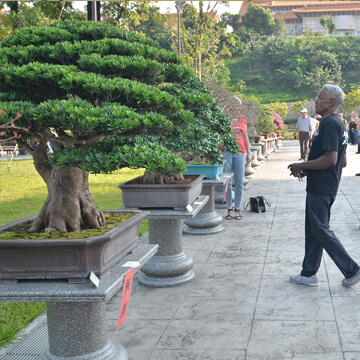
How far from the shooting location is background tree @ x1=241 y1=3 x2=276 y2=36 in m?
91.2

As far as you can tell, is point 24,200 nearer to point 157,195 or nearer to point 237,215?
point 237,215

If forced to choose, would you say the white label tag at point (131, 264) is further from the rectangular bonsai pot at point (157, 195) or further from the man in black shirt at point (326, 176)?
the man in black shirt at point (326, 176)

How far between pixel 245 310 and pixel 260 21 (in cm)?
9400

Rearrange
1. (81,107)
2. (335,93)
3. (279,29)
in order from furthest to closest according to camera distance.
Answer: (279,29), (335,93), (81,107)

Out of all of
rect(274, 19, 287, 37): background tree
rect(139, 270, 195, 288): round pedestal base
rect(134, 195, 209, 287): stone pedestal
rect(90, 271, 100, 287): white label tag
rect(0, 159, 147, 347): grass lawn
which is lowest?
rect(0, 159, 147, 347): grass lawn

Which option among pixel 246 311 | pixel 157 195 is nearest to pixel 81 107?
pixel 157 195

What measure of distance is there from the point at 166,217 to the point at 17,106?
6.84 feet

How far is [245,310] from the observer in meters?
4.02

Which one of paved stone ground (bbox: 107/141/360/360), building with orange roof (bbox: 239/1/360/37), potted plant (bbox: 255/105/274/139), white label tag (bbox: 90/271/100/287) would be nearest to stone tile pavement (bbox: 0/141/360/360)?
paved stone ground (bbox: 107/141/360/360)

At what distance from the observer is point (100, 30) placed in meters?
3.18

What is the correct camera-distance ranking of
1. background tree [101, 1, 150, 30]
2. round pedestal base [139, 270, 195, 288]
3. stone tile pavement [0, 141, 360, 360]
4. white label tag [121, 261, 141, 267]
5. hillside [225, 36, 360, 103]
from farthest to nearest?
hillside [225, 36, 360, 103] → background tree [101, 1, 150, 30] → round pedestal base [139, 270, 195, 288] → stone tile pavement [0, 141, 360, 360] → white label tag [121, 261, 141, 267]

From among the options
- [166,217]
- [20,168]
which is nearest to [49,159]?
[166,217]

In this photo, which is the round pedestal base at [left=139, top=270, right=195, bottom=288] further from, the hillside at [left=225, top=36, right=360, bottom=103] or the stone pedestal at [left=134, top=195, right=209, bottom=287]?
the hillside at [left=225, top=36, right=360, bottom=103]

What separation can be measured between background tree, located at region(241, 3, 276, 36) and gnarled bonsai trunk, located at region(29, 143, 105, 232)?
92.9m
